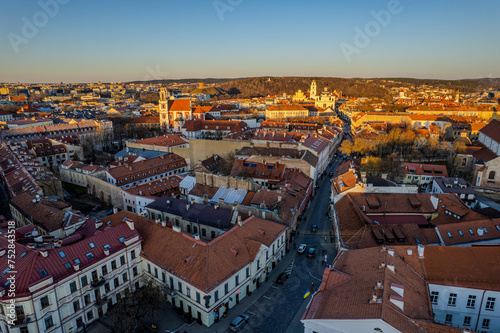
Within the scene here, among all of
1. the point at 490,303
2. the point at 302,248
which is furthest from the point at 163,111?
the point at 490,303

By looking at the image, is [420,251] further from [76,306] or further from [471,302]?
[76,306]

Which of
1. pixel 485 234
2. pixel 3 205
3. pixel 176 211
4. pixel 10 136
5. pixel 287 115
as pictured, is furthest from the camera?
pixel 287 115

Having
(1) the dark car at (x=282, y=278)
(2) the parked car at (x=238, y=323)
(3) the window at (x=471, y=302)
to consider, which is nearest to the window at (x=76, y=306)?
(2) the parked car at (x=238, y=323)

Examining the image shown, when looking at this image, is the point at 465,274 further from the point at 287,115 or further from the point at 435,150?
the point at 287,115

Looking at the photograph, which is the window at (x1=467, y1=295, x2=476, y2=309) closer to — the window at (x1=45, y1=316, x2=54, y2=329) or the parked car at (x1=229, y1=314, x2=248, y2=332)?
the parked car at (x1=229, y1=314, x2=248, y2=332)

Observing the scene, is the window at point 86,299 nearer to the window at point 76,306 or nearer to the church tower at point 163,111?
the window at point 76,306

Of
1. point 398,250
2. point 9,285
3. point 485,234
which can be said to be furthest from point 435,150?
point 9,285
